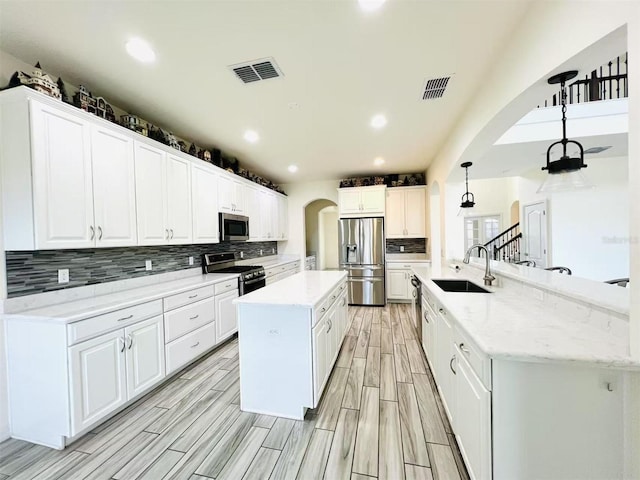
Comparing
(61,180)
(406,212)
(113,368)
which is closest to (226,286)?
(113,368)

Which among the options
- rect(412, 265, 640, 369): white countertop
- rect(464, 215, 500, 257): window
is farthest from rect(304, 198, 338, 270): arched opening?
rect(412, 265, 640, 369): white countertop

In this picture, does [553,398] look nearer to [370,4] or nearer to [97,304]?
[370,4]

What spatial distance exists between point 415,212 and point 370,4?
4.36m

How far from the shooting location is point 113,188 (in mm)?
2238

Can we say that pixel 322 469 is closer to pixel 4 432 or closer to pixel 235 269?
pixel 4 432

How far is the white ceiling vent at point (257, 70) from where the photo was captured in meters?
2.01

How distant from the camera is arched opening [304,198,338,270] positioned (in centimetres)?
838

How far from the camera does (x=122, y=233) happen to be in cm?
231

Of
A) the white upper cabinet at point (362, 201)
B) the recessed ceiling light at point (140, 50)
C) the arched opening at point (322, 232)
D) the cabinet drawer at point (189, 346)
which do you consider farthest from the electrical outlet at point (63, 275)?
the arched opening at point (322, 232)

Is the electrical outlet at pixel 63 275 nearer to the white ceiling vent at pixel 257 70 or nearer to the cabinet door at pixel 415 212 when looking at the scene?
the white ceiling vent at pixel 257 70

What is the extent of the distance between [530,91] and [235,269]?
3.84 meters

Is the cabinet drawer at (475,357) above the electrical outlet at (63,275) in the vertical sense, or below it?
below

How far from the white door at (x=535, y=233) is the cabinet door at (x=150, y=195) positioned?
711 cm

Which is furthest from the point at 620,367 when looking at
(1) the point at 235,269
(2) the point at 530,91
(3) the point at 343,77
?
(1) the point at 235,269
